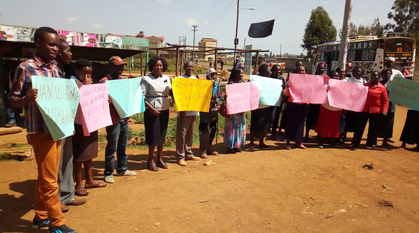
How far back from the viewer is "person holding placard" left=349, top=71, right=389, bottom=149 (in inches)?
248

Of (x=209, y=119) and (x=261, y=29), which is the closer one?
(x=209, y=119)

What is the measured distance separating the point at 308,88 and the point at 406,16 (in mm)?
44271

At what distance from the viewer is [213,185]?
4.29 m

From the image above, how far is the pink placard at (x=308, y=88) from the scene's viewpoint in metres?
6.07

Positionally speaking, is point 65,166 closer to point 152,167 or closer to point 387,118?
point 152,167

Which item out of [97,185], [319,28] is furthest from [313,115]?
[319,28]

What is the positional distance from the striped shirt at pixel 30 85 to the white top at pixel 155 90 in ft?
6.06

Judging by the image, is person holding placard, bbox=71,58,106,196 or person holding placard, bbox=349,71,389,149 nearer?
person holding placard, bbox=71,58,106,196

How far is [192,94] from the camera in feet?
16.6

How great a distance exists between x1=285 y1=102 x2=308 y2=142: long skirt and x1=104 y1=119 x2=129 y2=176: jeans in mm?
3585

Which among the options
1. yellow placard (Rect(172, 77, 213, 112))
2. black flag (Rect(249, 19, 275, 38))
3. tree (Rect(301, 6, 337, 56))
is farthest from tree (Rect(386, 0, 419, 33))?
yellow placard (Rect(172, 77, 213, 112))

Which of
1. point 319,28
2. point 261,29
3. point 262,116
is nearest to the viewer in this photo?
point 262,116

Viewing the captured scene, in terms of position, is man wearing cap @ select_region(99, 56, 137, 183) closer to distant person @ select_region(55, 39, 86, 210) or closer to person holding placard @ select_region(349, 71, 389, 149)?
distant person @ select_region(55, 39, 86, 210)

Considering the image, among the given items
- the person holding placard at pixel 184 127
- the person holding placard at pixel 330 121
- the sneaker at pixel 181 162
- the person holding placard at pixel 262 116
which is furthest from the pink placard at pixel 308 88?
the sneaker at pixel 181 162
